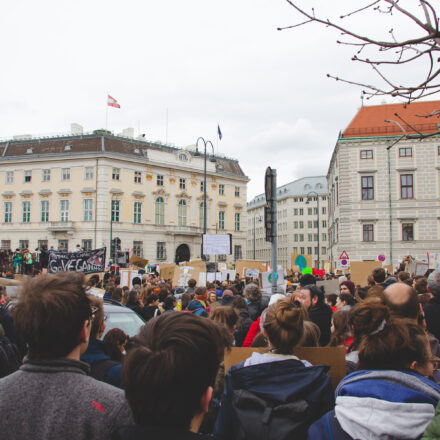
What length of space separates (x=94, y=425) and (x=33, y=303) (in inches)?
25.2

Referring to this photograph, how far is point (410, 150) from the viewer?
140 ft

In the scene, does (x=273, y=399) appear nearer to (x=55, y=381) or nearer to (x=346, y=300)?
(x=55, y=381)

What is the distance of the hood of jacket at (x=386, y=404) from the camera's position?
2424 mm

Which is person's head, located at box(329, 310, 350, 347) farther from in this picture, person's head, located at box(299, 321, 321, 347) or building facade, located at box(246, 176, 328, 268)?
building facade, located at box(246, 176, 328, 268)

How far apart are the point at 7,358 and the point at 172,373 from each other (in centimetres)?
295

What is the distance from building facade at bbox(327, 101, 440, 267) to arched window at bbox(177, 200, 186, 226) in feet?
71.5

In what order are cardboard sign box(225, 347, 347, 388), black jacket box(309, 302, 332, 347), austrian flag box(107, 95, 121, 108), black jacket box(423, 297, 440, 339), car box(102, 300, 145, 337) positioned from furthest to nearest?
austrian flag box(107, 95, 121, 108) < car box(102, 300, 145, 337) < black jacket box(309, 302, 332, 347) < black jacket box(423, 297, 440, 339) < cardboard sign box(225, 347, 347, 388)

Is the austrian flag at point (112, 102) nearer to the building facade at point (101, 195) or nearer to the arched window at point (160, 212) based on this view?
the building facade at point (101, 195)

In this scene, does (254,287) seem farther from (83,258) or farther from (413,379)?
(83,258)

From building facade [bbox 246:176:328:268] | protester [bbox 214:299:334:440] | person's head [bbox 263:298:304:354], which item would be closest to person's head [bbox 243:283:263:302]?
person's head [bbox 263:298:304:354]

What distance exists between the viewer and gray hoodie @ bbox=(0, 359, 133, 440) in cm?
210

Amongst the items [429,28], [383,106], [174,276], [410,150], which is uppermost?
[383,106]

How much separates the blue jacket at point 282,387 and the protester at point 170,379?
1018 mm

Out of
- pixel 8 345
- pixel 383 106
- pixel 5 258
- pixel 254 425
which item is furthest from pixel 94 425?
pixel 383 106
